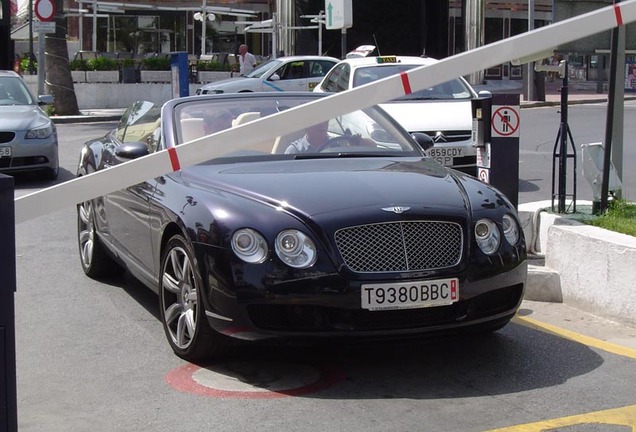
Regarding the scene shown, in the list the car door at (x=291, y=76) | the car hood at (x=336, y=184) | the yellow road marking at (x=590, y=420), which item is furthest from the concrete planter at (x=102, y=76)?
the yellow road marking at (x=590, y=420)

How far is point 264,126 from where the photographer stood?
3777mm

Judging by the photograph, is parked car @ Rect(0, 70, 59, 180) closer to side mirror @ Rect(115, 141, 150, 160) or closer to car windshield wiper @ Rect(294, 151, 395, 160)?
side mirror @ Rect(115, 141, 150, 160)

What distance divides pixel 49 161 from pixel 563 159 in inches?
307

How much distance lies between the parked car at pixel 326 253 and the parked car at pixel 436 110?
17.8 ft

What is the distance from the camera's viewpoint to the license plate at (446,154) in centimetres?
1120

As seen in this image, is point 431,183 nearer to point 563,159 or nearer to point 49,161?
point 563,159

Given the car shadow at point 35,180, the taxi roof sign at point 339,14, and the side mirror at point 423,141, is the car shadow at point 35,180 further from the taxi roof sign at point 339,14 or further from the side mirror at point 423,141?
the taxi roof sign at point 339,14

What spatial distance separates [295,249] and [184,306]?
2.87ft

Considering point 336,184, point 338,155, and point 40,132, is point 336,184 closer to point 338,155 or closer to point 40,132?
point 338,155

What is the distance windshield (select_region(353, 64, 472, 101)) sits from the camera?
12.7 meters

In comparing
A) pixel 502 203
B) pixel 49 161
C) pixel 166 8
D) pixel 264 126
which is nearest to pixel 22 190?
pixel 49 161

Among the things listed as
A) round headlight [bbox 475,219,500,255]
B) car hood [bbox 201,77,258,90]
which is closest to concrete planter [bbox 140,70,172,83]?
car hood [bbox 201,77,258,90]

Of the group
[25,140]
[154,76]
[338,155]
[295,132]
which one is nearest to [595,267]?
[338,155]

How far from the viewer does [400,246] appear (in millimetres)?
4949
